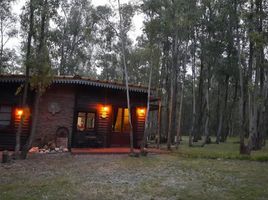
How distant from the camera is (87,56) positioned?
36.0m

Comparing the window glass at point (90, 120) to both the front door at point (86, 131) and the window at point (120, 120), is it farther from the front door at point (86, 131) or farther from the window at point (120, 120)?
the window at point (120, 120)

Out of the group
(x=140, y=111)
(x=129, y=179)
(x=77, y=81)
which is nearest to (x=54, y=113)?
(x=77, y=81)

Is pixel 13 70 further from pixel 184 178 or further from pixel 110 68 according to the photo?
pixel 184 178

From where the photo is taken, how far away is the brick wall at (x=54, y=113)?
17.1 meters

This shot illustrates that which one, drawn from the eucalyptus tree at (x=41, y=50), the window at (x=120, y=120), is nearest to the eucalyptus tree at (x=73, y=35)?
the window at (x=120, y=120)

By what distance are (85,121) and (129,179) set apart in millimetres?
9110

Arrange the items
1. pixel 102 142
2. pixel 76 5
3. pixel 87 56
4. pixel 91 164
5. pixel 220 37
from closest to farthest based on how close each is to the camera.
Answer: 1. pixel 91 164
2. pixel 102 142
3. pixel 220 37
4. pixel 76 5
5. pixel 87 56

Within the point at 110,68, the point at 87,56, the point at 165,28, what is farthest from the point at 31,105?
the point at 110,68

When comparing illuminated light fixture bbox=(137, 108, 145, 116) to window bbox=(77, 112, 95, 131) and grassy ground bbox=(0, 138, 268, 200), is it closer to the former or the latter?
window bbox=(77, 112, 95, 131)

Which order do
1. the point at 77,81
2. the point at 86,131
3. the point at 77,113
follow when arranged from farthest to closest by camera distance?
the point at 86,131 < the point at 77,113 < the point at 77,81

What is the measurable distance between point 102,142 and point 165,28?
6831 millimetres

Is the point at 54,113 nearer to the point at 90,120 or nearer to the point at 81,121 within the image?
A: the point at 81,121

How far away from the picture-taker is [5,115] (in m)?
16.9

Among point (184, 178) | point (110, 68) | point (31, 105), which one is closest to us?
point (184, 178)
